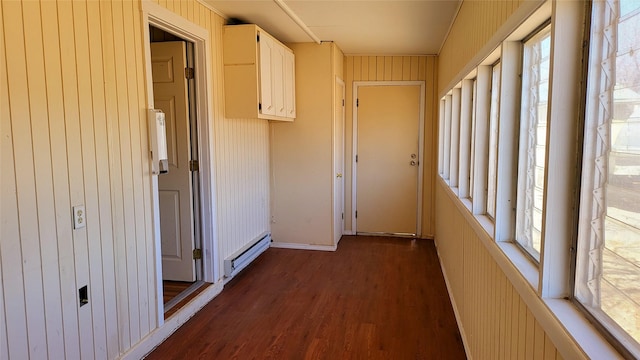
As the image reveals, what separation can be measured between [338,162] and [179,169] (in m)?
2.25

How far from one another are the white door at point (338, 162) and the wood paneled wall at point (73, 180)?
2524 millimetres

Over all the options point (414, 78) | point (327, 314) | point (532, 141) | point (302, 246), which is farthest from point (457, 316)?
point (414, 78)

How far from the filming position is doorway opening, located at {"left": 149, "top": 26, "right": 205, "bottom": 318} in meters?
3.49

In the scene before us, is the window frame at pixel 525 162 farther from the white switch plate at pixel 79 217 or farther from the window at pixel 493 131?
the white switch plate at pixel 79 217

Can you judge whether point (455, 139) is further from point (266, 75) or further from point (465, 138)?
point (266, 75)

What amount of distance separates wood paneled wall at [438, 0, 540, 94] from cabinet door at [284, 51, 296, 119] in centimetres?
164

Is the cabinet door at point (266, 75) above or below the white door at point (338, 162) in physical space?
above

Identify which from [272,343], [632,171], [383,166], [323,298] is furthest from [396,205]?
[632,171]

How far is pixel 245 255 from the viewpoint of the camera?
425 centimetres

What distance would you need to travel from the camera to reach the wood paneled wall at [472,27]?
6.11 ft

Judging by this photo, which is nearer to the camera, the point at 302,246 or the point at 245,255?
the point at 245,255

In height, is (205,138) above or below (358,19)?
below

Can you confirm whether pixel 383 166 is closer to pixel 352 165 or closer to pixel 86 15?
pixel 352 165

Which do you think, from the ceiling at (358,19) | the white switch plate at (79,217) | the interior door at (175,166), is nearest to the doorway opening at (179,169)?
the interior door at (175,166)
